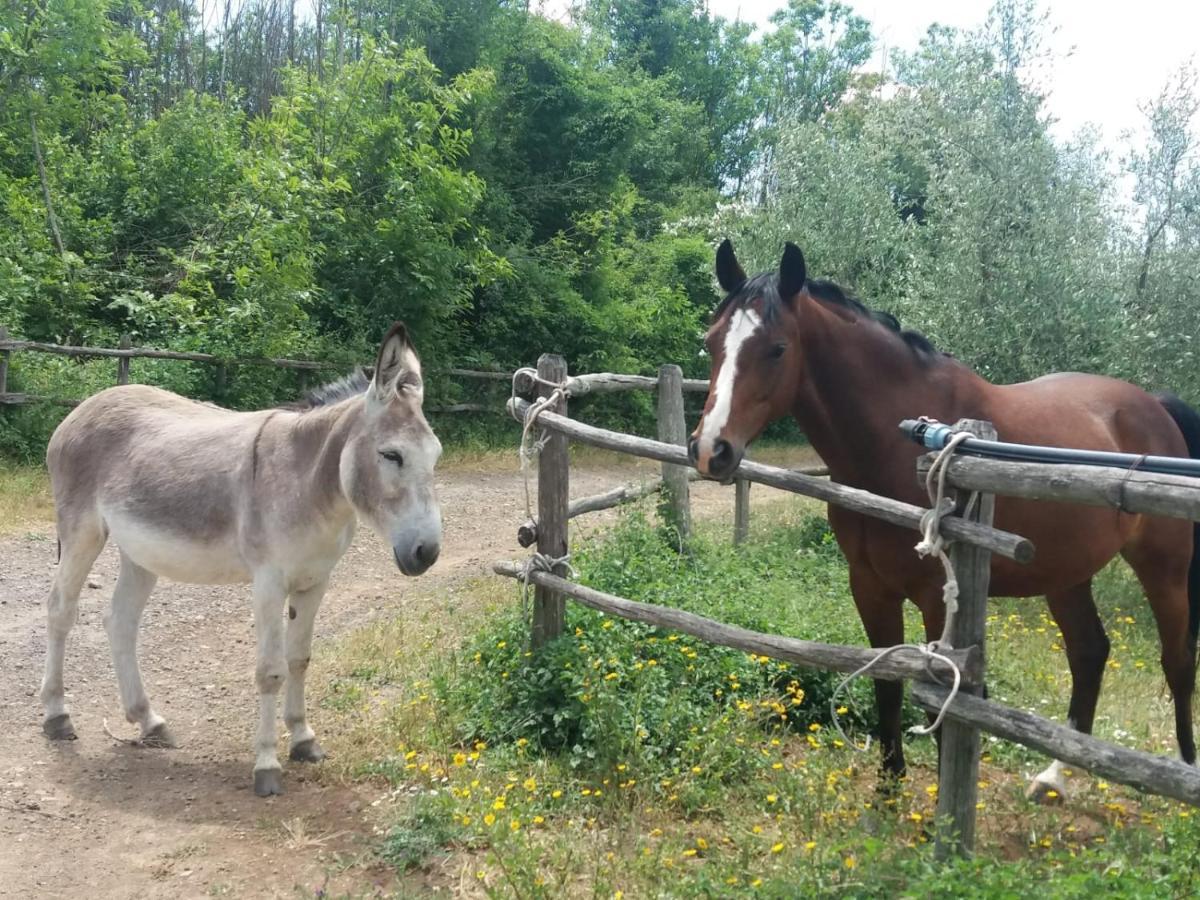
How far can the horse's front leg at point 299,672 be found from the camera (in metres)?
4.11

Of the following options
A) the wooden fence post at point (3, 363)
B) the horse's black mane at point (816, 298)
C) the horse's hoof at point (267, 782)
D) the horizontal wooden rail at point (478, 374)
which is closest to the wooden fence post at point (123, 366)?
the wooden fence post at point (3, 363)

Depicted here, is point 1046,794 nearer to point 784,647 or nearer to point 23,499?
point 784,647

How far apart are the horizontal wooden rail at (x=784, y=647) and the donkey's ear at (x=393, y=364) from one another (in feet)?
4.13

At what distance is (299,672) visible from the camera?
13.5 feet

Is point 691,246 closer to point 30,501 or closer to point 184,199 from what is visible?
point 184,199

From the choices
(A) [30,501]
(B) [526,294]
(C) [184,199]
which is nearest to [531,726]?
(A) [30,501]

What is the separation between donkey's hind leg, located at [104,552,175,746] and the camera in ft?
14.3

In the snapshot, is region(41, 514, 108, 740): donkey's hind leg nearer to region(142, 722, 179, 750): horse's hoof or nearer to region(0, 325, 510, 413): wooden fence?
region(142, 722, 179, 750): horse's hoof

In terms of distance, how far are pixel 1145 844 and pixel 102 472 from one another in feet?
14.7

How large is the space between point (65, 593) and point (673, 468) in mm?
4149

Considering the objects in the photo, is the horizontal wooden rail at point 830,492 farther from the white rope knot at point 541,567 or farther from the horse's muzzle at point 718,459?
the white rope knot at point 541,567

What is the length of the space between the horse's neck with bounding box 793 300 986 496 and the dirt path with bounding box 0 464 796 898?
85.9 inches

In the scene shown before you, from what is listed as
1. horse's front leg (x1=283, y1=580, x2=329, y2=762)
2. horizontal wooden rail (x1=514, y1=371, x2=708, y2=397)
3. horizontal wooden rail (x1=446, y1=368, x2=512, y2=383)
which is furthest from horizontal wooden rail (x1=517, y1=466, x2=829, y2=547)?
horizontal wooden rail (x1=446, y1=368, x2=512, y2=383)

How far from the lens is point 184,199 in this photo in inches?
524
